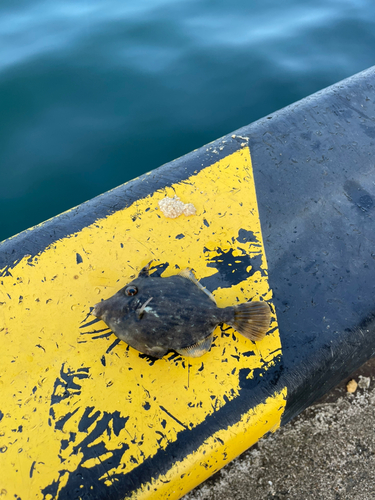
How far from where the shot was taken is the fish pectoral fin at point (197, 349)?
1533 millimetres

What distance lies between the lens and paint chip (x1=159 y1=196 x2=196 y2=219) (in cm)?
194

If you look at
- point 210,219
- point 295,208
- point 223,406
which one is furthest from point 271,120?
point 223,406

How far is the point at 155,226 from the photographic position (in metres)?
1.90

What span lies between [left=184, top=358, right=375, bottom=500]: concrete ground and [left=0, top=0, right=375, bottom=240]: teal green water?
8.06 feet

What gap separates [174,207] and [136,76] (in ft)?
7.55

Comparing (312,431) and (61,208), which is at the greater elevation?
(61,208)

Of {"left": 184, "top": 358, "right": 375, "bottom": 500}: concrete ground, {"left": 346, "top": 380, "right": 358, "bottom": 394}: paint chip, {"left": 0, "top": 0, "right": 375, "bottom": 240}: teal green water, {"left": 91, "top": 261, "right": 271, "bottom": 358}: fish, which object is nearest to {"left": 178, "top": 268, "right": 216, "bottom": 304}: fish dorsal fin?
{"left": 91, "top": 261, "right": 271, "bottom": 358}: fish

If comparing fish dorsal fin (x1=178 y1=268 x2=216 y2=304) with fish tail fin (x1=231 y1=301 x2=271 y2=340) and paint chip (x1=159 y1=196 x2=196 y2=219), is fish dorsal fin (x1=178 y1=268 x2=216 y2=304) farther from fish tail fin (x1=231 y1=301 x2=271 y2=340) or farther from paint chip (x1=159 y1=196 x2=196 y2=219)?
paint chip (x1=159 y1=196 x2=196 y2=219)

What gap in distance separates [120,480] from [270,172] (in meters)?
1.85

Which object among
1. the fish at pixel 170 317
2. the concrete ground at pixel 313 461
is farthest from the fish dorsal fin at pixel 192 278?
the concrete ground at pixel 313 461

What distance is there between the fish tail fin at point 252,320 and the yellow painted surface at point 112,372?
0.26ft

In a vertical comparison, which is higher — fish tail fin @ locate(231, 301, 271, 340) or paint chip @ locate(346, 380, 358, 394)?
fish tail fin @ locate(231, 301, 271, 340)

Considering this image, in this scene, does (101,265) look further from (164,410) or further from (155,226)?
(164,410)

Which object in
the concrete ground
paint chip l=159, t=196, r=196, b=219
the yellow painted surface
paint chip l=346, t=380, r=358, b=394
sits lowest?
the concrete ground
